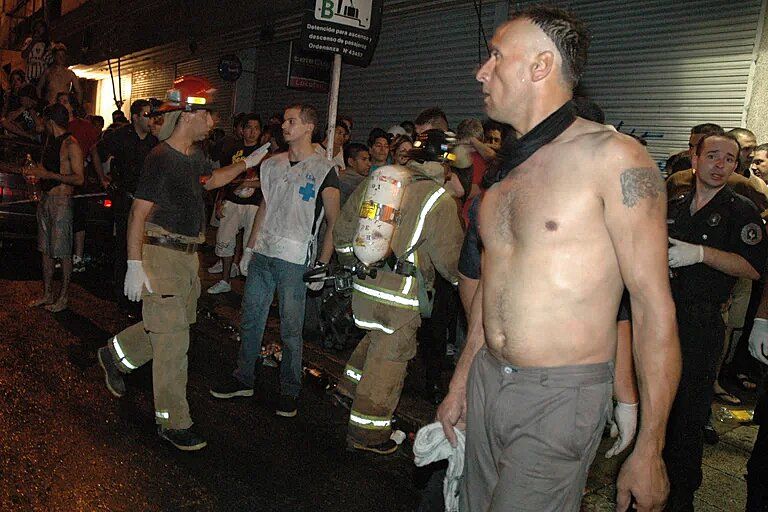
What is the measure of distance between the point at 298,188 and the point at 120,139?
3.62m

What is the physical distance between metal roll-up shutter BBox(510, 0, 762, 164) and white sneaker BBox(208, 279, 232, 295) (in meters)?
5.49

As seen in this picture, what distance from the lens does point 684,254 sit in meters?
3.83

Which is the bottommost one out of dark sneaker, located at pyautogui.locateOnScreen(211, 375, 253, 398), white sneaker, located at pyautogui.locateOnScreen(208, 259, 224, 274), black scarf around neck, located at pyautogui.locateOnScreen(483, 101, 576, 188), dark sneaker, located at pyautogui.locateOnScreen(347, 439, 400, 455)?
white sneaker, located at pyautogui.locateOnScreen(208, 259, 224, 274)

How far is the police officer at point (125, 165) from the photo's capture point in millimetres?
7798

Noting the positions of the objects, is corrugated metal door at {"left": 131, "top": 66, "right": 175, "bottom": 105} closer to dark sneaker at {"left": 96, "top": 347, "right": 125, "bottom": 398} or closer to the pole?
the pole

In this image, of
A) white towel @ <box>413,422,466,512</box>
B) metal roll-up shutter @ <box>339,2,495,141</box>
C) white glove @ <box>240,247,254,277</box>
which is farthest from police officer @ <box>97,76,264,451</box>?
metal roll-up shutter @ <box>339,2,495,141</box>

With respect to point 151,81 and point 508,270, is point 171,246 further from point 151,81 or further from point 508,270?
point 151,81

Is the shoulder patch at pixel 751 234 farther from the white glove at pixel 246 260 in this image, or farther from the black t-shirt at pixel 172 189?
the white glove at pixel 246 260

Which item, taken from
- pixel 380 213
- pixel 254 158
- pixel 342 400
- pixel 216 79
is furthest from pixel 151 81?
pixel 380 213

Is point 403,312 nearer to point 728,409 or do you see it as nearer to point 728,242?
point 728,242

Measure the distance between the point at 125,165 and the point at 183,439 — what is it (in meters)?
4.34

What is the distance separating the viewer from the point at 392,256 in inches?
181

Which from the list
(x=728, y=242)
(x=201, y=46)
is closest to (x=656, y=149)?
(x=728, y=242)

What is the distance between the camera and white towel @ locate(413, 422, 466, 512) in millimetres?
2824
